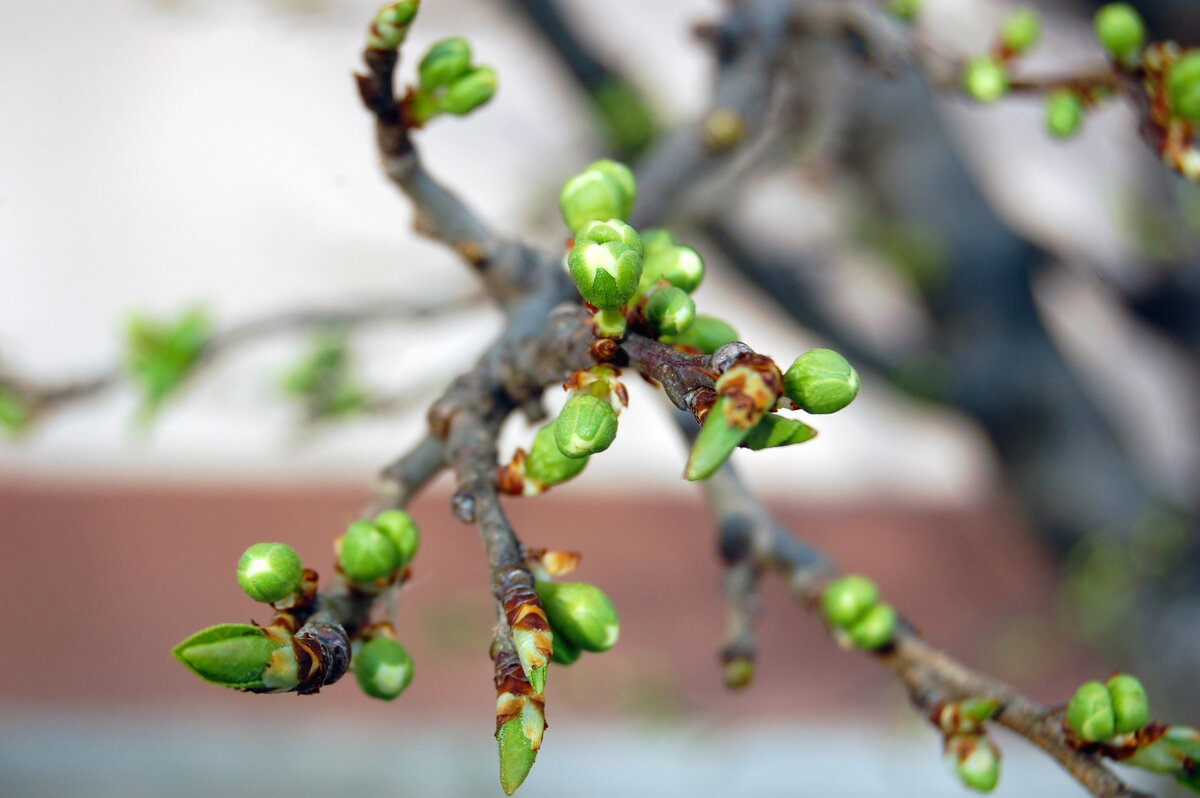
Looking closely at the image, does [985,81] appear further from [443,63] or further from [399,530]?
[399,530]

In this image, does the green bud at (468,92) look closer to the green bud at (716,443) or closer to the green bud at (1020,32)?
the green bud at (716,443)

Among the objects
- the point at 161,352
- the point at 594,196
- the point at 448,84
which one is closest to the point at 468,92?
the point at 448,84

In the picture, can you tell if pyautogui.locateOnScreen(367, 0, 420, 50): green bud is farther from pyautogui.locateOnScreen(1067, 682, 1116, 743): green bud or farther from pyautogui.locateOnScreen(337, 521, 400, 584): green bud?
pyautogui.locateOnScreen(1067, 682, 1116, 743): green bud

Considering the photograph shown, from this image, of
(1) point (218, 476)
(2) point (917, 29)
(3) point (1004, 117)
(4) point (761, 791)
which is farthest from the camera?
(3) point (1004, 117)

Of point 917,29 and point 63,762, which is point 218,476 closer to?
point 63,762

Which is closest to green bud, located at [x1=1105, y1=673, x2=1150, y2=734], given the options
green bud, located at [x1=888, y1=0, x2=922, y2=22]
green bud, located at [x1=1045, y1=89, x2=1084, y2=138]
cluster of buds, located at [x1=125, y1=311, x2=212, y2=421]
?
green bud, located at [x1=1045, y1=89, x2=1084, y2=138]

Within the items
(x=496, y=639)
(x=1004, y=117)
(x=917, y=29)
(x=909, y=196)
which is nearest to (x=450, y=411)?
(x=496, y=639)
